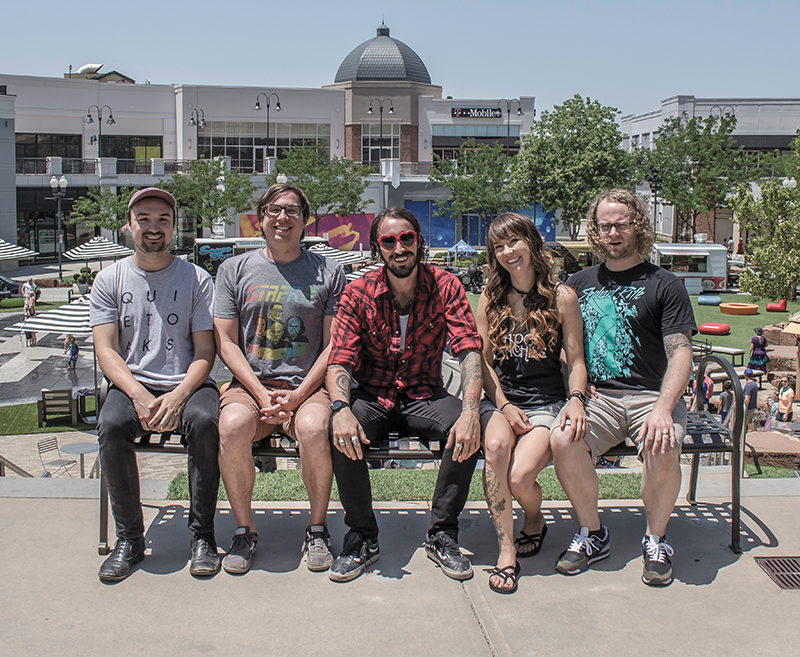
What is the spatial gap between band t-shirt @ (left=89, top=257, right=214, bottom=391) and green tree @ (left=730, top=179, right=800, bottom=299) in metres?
20.9

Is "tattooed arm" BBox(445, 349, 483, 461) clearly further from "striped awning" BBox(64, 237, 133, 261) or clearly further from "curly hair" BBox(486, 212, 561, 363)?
"striped awning" BBox(64, 237, 133, 261)

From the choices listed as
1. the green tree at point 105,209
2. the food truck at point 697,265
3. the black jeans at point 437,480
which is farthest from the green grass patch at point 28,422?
the green tree at point 105,209

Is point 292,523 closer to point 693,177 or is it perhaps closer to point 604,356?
point 604,356

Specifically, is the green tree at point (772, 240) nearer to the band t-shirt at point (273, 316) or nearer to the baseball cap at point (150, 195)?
the band t-shirt at point (273, 316)

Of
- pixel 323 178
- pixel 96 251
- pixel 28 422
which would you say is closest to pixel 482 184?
pixel 323 178

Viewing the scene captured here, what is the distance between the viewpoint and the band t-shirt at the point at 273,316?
4156mm

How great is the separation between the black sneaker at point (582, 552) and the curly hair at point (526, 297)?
93 cm

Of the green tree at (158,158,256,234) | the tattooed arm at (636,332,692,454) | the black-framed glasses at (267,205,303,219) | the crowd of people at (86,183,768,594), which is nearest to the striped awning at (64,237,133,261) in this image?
the green tree at (158,158,256,234)

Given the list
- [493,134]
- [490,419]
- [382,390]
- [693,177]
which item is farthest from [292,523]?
[493,134]

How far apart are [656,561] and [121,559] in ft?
8.08

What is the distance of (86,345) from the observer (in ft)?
73.8

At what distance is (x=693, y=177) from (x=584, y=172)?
7626 mm

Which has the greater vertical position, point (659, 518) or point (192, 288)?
point (192, 288)

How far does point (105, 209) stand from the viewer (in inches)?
1686
